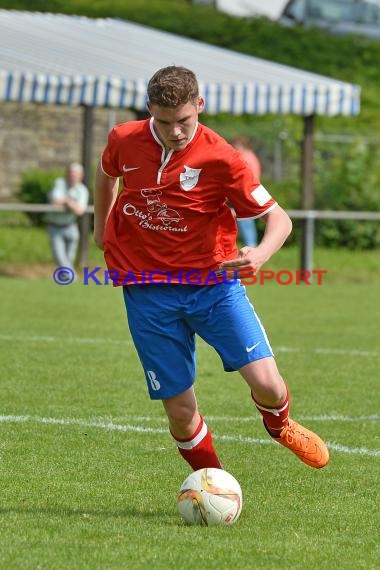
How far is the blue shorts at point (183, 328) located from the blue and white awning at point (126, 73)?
12.9 meters

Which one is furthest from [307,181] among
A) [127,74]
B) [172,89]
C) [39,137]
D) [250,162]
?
[172,89]

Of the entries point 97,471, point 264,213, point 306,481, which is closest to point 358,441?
point 306,481

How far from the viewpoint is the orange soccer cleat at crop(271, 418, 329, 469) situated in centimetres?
591

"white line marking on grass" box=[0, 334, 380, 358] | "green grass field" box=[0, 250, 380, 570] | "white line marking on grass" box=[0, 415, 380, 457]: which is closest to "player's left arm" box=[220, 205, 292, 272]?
"green grass field" box=[0, 250, 380, 570]

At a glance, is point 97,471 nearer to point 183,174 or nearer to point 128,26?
point 183,174

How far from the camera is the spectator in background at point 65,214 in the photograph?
18.9 meters

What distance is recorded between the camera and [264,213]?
5.70 meters

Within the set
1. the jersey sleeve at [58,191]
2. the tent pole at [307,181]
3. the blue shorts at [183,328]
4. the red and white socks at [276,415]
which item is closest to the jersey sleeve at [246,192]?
the blue shorts at [183,328]

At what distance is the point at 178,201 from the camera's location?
5.71m

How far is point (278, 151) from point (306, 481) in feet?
67.0

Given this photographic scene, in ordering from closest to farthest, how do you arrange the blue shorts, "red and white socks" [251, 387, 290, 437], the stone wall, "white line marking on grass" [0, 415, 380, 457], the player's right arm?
the blue shorts < "red and white socks" [251, 387, 290, 437] < the player's right arm < "white line marking on grass" [0, 415, 380, 457] < the stone wall

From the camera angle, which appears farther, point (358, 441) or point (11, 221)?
point (11, 221)

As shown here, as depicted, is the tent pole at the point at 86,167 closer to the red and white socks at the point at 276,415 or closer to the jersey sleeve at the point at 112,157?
the jersey sleeve at the point at 112,157

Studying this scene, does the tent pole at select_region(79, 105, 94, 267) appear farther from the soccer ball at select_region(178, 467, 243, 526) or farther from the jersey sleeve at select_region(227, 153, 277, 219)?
the soccer ball at select_region(178, 467, 243, 526)
